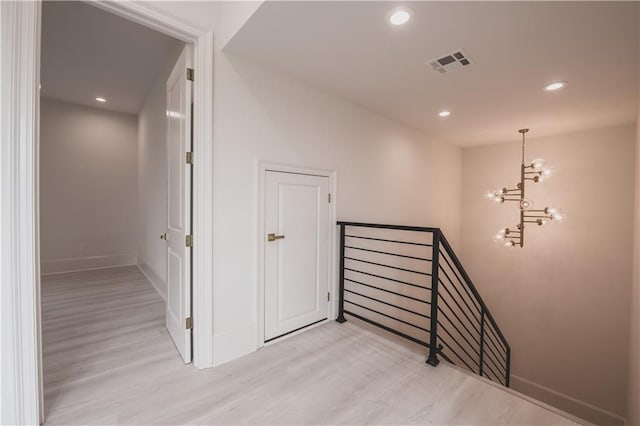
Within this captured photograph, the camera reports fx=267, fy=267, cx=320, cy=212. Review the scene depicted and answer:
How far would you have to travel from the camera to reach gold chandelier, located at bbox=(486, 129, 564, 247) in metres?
3.98

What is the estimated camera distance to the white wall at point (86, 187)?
4312 mm

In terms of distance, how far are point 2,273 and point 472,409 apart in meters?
2.71

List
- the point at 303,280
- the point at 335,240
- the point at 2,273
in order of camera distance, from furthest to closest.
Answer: the point at 335,240, the point at 303,280, the point at 2,273

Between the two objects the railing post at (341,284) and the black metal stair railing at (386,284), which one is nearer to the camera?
the black metal stair railing at (386,284)

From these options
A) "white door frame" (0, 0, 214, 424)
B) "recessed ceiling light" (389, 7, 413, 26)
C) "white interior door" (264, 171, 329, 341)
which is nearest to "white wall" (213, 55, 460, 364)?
"white interior door" (264, 171, 329, 341)

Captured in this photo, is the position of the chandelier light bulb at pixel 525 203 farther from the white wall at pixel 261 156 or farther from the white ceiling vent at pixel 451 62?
the white ceiling vent at pixel 451 62

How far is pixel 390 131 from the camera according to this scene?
3.63 metres

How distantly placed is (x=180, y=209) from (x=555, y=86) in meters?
3.56

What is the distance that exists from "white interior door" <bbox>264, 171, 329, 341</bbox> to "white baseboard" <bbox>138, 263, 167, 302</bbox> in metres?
1.76

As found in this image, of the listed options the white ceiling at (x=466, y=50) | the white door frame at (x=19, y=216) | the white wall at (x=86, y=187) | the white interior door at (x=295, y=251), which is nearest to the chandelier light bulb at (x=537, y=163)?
the white ceiling at (x=466, y=50)

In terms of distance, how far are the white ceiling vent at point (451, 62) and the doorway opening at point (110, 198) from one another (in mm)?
1935

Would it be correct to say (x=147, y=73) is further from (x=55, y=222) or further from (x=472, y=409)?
(x=472, y=409)

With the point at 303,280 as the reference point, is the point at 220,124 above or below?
above

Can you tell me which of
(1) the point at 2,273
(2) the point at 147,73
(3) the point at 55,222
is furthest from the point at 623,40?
(3) the point at 55,222
